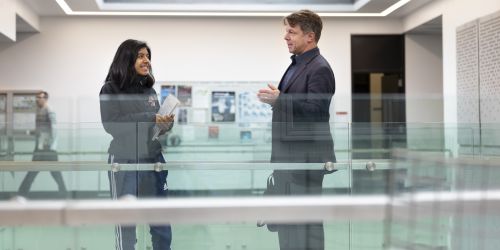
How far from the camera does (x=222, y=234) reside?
115 inches

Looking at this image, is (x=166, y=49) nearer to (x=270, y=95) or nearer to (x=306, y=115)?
(x=270, y=95)

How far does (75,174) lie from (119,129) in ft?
1.92

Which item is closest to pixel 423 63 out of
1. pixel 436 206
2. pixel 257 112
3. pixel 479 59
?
pixel 479 59

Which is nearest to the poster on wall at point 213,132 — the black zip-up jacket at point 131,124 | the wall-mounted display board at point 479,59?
the black zip-up jacket at point 131,124

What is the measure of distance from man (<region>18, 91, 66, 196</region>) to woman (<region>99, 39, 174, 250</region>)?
0.27 m

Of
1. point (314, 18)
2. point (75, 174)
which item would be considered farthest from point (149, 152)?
point (314, 18)

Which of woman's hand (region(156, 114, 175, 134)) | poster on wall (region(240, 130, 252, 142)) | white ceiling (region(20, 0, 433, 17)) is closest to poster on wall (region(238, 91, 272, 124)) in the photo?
poster on wall (region(240, 130, 252, 142))

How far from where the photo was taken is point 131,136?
9.84 ft

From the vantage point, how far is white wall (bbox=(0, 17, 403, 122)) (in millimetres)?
10539

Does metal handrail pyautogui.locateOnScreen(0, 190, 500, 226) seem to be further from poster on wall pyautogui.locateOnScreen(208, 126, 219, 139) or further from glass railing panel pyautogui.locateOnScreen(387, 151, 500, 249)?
poster on wall pyautogui.locateOnScreen(208, 126, 219, 139)

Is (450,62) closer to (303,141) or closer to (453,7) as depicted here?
Result: (453,7)

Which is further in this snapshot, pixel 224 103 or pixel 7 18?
pixel 224 103

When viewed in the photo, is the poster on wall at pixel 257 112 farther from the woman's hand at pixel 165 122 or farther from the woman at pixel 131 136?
the woman at pixel 131 136

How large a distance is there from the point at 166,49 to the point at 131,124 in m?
7.91
